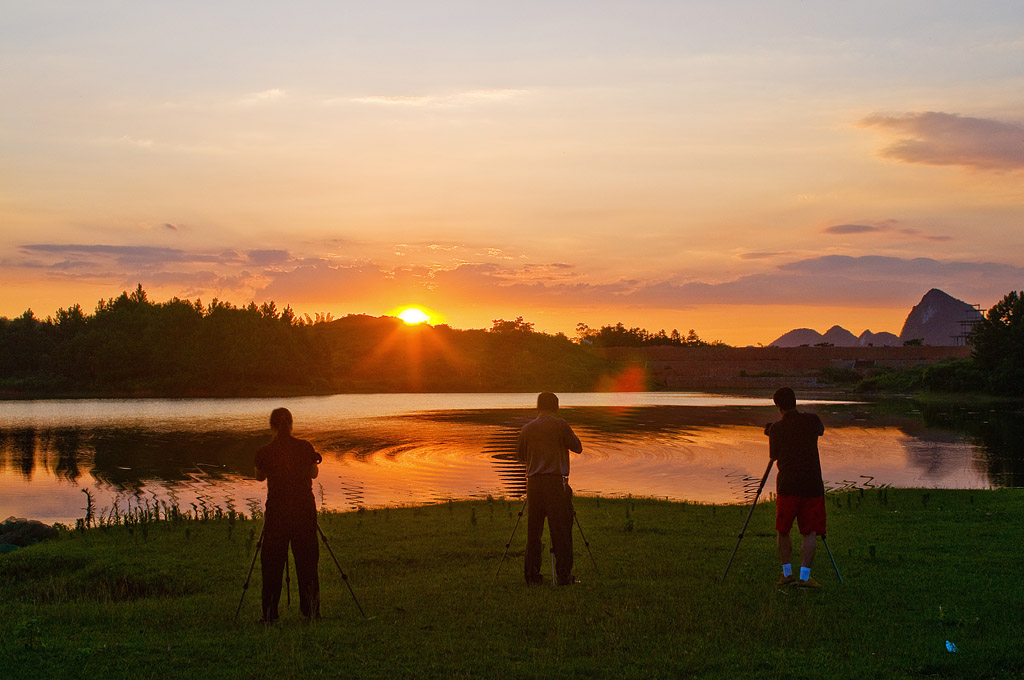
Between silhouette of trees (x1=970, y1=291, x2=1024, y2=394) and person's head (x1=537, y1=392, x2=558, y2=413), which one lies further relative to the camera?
silhouette of trees (x1=970, y1=291, x2=1024, y2=394)

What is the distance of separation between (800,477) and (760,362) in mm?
150520

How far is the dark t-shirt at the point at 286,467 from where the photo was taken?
30.3 feet

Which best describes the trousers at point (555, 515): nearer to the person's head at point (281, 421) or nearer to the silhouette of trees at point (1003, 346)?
the person's head at point (281, 421)

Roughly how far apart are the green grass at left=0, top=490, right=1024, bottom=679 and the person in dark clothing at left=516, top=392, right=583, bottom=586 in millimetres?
610

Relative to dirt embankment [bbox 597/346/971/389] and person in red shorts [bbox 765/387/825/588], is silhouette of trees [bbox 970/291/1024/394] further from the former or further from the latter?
person in red shorts [bbox 765/387/825/588]

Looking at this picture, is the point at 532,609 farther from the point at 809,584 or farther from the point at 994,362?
the point at 994,362

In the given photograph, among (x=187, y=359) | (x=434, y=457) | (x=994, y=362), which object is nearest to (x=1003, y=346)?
(x=994, y=362)

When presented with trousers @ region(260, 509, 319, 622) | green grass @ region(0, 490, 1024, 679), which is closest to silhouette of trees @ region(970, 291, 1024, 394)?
green grass @ region(0, 490, 1024, 679)

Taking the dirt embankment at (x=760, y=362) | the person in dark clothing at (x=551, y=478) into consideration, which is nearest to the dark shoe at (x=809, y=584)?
the person in dark clothing at (x=551, y=478)

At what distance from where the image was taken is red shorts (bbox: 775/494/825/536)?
10523 mm

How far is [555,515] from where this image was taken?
11.1 m

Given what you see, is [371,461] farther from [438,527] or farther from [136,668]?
[136,668]

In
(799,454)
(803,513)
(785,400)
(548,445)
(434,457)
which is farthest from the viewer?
(434,457)

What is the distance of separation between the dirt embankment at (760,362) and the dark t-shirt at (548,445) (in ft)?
443
